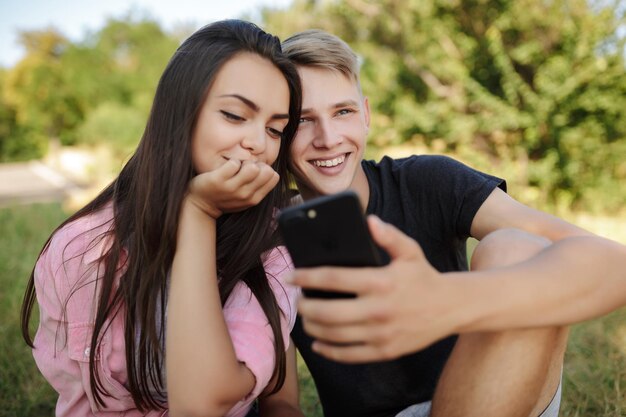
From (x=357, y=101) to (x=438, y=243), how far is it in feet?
2.48

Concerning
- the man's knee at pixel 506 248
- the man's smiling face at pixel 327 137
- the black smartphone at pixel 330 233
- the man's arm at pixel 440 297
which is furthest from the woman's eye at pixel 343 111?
the black smartphone at pixel 330 233

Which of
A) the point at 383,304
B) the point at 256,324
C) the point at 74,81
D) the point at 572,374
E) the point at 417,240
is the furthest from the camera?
the point at 74,81

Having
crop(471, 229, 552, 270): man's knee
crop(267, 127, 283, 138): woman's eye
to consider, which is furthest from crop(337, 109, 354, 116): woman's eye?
crop(471, 229, 552, 270): man's knee

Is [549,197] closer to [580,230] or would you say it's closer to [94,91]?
[580,230]

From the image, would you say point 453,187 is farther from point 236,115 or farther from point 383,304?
point 383,304

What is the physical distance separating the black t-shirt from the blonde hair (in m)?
0.54

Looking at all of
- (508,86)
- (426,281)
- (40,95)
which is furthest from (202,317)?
(40,95)

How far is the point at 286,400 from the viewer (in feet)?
6.83

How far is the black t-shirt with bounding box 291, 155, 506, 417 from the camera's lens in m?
2.08

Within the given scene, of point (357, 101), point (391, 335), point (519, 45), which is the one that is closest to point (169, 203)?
point (391, 335)

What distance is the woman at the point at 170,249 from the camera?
1616 mm

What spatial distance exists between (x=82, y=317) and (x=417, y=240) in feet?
4.33

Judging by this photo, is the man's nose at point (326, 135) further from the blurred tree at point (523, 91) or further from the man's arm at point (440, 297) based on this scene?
the blurred tree at point (523, 91)

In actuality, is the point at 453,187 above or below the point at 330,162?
below
